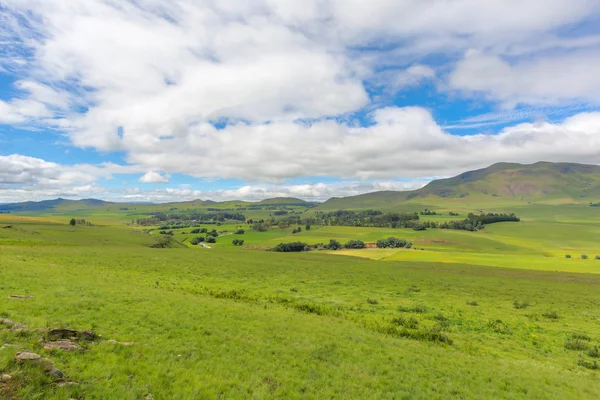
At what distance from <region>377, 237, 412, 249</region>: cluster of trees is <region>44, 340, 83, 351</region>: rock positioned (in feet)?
438

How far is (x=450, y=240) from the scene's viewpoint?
148m

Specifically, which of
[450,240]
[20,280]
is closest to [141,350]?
[20,280]

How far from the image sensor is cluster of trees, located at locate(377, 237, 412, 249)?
137800 millimetres

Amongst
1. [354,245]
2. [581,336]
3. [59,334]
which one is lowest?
[354,245]

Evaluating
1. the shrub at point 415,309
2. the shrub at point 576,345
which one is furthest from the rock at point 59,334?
the shrub at point 576,345

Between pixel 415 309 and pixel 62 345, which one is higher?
pixel 62 345

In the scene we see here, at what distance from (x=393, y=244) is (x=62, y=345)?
463 feet

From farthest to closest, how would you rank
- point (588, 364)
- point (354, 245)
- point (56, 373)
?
point (354, 245) < point (588, 364) < point (56, 373)

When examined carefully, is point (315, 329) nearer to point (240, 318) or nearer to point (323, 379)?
point (240, 318)

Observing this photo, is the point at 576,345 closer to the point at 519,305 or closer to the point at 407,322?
the point at 407,322

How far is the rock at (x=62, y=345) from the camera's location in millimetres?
13195

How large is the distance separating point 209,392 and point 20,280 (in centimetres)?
2736

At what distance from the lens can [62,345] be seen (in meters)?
13.7

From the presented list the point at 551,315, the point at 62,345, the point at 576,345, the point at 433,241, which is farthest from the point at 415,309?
the point at 433,241
